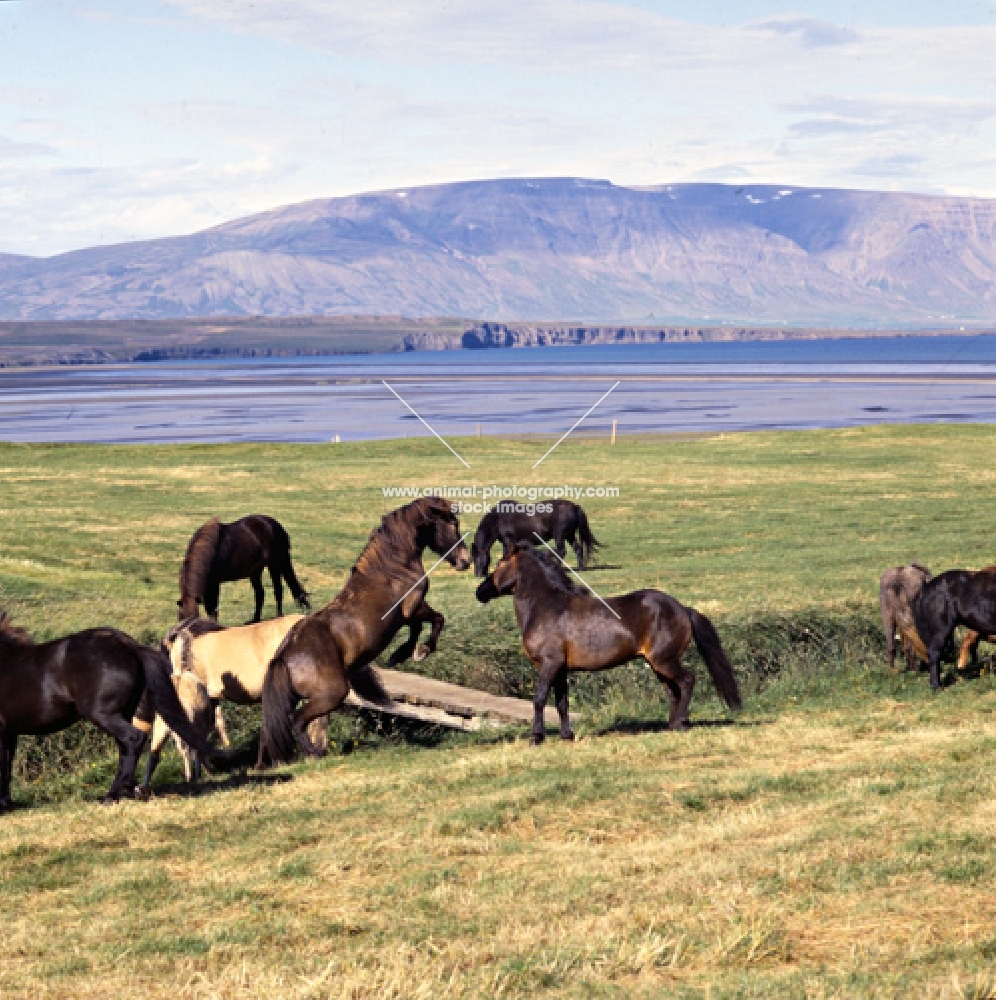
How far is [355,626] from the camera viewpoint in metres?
14.8

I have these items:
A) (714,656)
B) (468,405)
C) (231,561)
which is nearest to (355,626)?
(714,656)

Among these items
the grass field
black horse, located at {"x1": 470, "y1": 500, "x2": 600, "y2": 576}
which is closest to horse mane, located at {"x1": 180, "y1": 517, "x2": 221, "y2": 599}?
the grass field

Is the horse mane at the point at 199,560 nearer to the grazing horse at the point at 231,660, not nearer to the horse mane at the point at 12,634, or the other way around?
the grazing horse at the point at 231,660

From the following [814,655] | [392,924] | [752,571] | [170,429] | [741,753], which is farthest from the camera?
[170,429]

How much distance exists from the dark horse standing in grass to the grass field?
60cm

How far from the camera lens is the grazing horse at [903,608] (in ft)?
63.5

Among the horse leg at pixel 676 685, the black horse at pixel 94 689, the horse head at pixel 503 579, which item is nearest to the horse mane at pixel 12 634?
the black horse at pixel 94 689

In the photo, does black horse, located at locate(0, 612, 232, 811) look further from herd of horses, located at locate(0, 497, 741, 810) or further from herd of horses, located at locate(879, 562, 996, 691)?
herd of horses, located at locate(879, 562, 996, 691)

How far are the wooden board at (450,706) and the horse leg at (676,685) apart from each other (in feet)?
4.84

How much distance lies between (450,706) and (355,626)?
7.68ft

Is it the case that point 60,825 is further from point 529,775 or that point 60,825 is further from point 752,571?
point 752,571

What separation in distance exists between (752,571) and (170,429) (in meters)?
74.7

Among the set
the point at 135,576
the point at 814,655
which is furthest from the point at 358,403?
the point at 814,655

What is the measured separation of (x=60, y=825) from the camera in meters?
12.1
